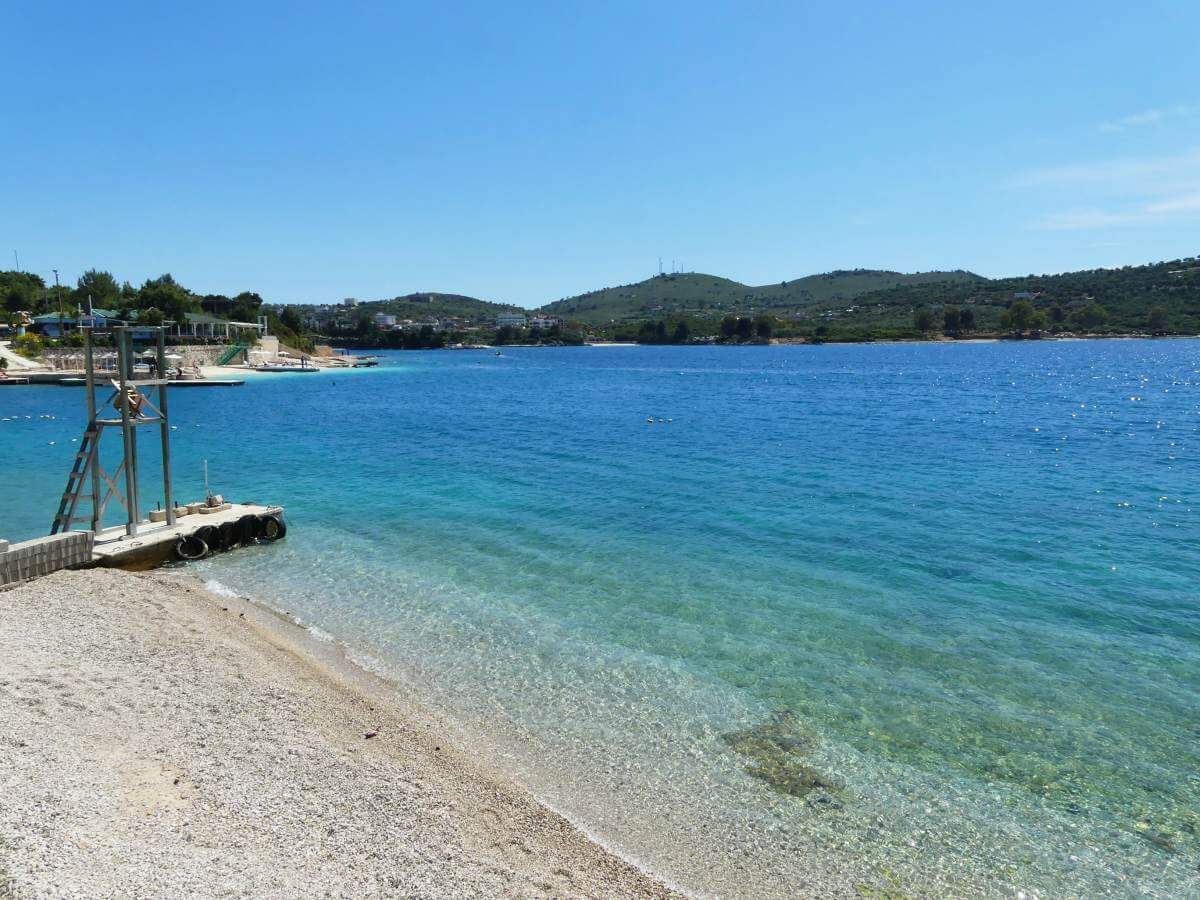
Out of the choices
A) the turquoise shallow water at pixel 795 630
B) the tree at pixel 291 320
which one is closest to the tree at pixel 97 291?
the tree at pixel 291 320

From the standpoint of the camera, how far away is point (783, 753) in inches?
415

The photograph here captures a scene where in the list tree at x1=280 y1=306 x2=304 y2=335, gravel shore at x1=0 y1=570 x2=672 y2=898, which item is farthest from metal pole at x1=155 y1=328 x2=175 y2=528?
tree at x1=280 y1=306 x2=304 y2=335

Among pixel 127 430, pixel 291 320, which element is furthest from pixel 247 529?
pixel 291 320

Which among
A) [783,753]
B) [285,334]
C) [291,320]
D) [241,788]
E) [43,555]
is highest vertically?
[291,320]

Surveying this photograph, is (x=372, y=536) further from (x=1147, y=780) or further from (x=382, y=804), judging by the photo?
(x=1147, y=780)

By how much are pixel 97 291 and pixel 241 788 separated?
538ft

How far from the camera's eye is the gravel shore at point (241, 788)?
696 centimetres

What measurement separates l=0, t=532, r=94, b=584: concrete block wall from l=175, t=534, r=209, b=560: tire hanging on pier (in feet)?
7.13

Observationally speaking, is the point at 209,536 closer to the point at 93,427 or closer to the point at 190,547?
the point at 190,547

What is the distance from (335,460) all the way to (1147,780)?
33568 mm

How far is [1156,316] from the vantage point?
19088 cm

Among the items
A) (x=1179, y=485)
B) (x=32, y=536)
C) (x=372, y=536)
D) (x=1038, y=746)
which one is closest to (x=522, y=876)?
(x=1038, y=746)

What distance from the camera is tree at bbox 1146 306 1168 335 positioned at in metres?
191

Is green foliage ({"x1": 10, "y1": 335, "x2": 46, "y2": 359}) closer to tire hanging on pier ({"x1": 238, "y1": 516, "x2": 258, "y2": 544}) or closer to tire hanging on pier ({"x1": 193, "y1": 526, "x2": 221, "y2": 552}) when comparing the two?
tire hanging on pier ({"x1": 238, "y1": 516, "x2": 258, "y2": 544})
